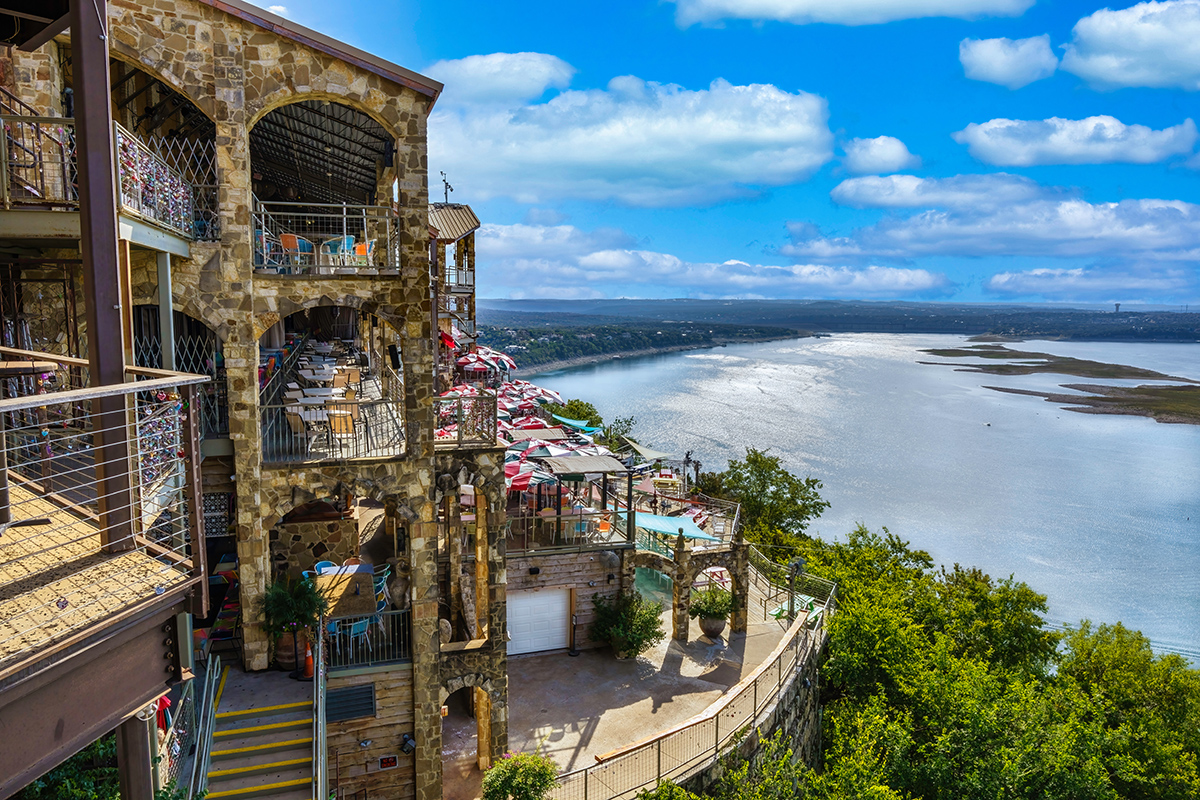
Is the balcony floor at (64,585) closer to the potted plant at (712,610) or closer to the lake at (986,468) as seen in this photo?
the potted plant at (712,610)

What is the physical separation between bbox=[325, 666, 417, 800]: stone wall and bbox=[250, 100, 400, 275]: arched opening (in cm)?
865

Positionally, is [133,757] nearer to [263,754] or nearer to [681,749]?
[263,754]

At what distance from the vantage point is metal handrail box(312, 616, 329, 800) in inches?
460

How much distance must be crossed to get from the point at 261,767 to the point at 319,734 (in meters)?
1.02

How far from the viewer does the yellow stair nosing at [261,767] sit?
11828 millimetres

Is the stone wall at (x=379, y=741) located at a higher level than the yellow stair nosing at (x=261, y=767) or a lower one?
lower

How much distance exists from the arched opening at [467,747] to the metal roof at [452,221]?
16500 millimetres

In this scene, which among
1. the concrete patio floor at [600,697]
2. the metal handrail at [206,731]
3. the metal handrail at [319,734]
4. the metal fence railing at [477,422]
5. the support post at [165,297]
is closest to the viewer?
the metal handrail at [206,731]

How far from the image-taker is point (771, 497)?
40750 millimetres

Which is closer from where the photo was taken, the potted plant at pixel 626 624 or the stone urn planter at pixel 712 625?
the potted plant at pixel 626 624

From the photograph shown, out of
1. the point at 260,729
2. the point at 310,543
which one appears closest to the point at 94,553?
the point at 260,729

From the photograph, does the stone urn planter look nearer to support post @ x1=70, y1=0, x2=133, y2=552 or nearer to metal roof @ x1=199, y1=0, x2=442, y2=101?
metal roof @ x1=199, y1=0, x2=442, y2=101

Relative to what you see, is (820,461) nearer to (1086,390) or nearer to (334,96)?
(334,96)

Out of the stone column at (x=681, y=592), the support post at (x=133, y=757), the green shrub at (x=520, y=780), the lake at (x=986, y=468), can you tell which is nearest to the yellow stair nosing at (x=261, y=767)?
the green shrub at (x=520, y=780)
